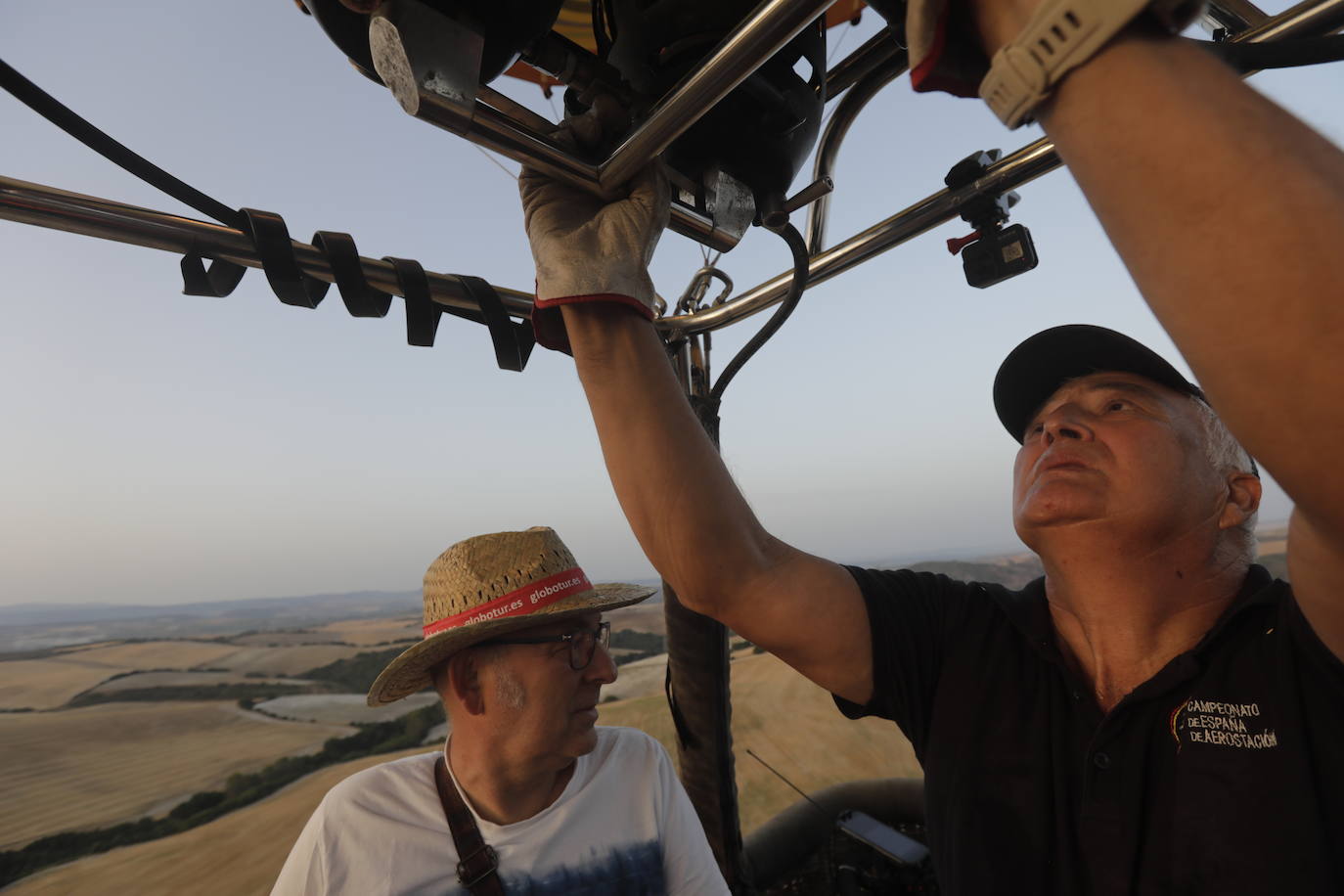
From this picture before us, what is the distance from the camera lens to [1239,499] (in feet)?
3.60

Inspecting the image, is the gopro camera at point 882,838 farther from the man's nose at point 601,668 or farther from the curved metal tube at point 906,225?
the curved metal tube at point 906,225

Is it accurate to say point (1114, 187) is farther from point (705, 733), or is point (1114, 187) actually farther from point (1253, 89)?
point (705, 733)

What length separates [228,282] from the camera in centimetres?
104

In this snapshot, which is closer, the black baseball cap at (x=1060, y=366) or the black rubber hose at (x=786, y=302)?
the black rubber hose at (x=786, y=302)

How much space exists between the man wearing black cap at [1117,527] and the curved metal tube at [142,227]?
0.48m

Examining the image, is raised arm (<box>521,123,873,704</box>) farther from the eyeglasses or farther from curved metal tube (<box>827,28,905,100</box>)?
the eyeglasses

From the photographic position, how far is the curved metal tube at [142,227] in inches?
34.1

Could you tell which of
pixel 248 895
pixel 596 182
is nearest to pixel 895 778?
pixel 248 895

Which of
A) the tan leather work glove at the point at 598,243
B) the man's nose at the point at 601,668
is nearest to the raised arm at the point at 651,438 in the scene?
the tan leather work glove at the point at 598,243

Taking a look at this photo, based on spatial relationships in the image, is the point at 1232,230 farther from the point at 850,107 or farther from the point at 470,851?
the point at 470,851

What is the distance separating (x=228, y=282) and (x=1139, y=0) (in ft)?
4.14

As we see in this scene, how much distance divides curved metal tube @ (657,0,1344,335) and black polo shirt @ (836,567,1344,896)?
2.13ft

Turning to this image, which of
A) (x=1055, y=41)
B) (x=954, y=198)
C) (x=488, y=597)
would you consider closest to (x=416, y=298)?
(x=488, y=597)

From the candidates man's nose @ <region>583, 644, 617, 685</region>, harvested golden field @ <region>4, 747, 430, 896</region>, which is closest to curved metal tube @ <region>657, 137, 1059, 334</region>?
man's nose @ <region>583, 644, 617, 685</region>
